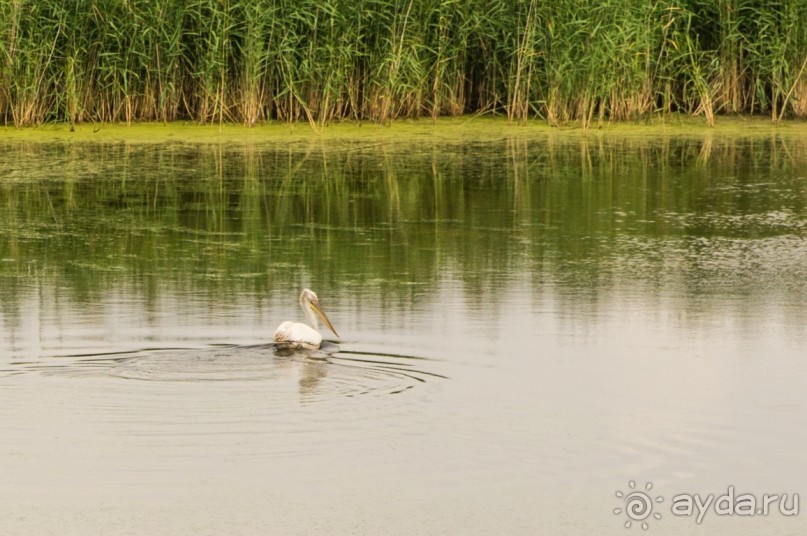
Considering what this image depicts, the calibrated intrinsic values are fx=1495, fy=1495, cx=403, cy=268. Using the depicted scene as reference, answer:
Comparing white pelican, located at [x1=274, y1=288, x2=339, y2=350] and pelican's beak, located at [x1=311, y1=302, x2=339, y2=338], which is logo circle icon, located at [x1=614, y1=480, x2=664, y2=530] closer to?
white pelican, located at [x1=274, y1=288, x2=339, y2=350]

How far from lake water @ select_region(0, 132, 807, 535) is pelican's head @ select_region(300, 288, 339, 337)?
12 cm

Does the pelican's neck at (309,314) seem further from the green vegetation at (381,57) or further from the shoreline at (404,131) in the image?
the green vegetation at (381,57)

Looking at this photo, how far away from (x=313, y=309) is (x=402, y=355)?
65 centimetres

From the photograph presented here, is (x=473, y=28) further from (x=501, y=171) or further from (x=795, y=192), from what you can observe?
(x=795, y=192)

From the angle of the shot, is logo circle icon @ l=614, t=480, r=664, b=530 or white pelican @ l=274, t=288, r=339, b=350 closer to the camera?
logo circle icon @ l=614, t=480, r=664, b=530

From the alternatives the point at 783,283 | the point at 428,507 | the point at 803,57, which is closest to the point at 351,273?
the point at 783,283

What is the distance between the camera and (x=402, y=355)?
20.0 ft

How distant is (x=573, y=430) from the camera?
16.8 ft

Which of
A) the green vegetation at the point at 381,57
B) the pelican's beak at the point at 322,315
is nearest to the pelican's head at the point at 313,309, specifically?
the pelican's beak at the point at 322,315

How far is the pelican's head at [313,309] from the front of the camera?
6496 millimetres

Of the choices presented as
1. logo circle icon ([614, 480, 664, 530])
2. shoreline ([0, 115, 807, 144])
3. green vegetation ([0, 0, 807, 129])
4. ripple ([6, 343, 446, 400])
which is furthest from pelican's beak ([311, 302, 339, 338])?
green vegetation ([0, 0, 807, 129])

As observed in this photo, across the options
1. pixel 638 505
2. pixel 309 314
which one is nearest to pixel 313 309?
pixel 309 314

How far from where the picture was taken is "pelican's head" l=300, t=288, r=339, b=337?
6.50 metres

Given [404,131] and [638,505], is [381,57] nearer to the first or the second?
[404,131]
